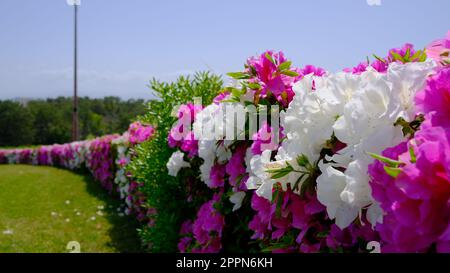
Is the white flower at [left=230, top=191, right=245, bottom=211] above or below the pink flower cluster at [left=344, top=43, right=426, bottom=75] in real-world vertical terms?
below

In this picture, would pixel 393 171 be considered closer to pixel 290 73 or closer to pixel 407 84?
pixel 407 84

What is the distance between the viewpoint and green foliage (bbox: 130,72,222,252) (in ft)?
12.4

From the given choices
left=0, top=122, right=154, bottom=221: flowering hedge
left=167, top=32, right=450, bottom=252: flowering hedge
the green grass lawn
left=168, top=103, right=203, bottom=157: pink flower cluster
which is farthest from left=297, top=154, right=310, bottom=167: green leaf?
the green grass lawn

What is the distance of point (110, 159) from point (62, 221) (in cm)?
345

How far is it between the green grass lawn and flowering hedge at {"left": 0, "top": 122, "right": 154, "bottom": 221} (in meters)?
0.33

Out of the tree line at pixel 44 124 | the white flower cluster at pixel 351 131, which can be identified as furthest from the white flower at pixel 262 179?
the tree line at pixel 44 124

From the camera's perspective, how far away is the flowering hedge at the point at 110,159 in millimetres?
6570

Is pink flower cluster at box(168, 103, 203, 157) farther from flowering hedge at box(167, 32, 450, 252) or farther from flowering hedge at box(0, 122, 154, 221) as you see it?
flowering hedge at box(0, 122, 154, 221)

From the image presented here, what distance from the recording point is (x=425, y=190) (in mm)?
877

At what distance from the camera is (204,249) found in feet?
9.80

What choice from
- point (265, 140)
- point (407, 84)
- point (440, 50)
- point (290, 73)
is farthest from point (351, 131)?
point (290, 73)

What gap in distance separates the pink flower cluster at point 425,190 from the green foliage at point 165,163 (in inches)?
111

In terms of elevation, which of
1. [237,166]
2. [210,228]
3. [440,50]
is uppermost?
[440,50]
